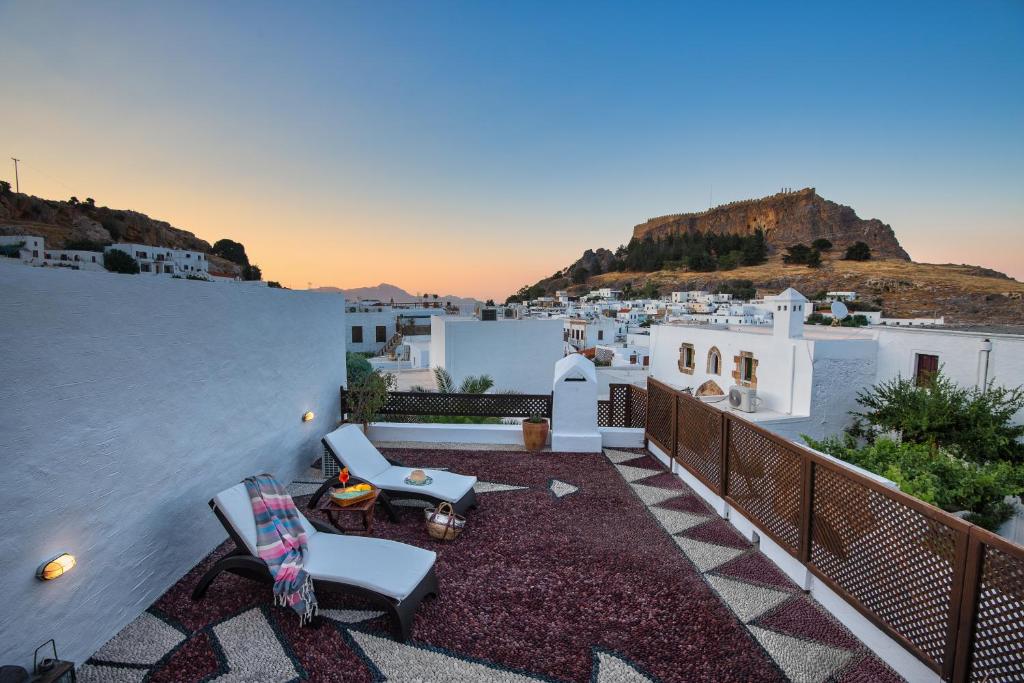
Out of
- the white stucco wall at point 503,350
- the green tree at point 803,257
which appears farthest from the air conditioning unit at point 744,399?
the green tree at point 803,257

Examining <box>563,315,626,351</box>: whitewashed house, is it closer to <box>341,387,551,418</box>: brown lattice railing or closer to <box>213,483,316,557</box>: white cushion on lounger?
<box>341,387,551,418</box>: brown lattice railing

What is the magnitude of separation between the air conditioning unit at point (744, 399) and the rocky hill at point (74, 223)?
1669cm

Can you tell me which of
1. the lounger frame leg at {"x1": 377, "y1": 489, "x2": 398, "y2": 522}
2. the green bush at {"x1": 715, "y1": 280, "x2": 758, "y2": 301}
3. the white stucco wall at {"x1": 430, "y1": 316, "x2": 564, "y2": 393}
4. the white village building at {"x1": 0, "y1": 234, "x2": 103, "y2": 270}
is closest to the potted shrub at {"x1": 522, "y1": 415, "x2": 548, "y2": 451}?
the lounger frame leg at {"x1": 377, "y1": 489, "x2": 398, "y2": 522}

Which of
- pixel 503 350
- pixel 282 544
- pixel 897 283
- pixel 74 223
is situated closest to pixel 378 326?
pixel 503 350

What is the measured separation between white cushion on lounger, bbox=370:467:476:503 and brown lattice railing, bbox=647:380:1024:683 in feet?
8.45

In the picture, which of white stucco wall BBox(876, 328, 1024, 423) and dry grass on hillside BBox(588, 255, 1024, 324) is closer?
white stucco wall BBox(876, 328, 1024, 423)

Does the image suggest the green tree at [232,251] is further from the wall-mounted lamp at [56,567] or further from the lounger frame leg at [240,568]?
the wall-mounted lamp at [56,567]

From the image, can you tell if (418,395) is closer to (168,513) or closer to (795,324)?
(168,513)

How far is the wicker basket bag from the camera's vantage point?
3.98 metres

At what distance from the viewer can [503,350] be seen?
56.0ft

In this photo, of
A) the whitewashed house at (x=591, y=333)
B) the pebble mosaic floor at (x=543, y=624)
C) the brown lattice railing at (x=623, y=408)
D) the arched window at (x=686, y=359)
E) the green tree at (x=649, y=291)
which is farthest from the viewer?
the green tree at (x=649, y=291)

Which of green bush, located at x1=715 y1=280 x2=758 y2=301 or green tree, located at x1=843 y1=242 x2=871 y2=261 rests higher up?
green tree, located at x1=843 y1=242 x2=871 y2=261

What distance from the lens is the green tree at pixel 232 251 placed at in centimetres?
2478

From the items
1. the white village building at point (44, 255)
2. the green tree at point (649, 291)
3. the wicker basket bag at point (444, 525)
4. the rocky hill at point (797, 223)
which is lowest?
the wicker basket bag at point (444, 525)
